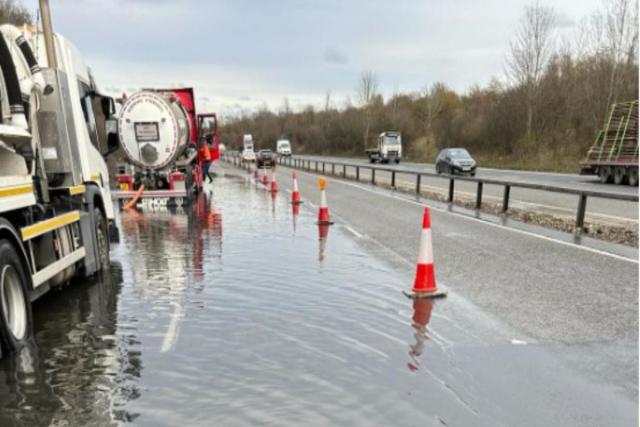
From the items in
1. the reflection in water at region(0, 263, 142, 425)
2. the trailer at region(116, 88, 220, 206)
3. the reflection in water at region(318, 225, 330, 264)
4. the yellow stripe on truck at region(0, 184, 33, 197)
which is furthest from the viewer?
the trailer at region(116, 88, 220, 206)

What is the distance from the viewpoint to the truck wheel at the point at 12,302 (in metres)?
4.73

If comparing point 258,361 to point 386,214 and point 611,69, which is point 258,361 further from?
point 611,69

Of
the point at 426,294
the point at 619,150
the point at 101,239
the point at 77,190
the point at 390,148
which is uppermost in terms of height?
the point at 77,190

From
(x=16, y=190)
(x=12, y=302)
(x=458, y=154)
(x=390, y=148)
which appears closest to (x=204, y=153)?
(x=458, y=154)

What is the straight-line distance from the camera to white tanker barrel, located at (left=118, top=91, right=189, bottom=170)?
1850 centimetres

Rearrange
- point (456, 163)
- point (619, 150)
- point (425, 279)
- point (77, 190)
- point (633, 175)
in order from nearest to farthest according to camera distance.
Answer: point (425, 279), point (77, 190), point (633, 175), point (619, 150), point (456, 163)

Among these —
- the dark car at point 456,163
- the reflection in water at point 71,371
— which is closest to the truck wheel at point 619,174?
the dark car at point 456,163

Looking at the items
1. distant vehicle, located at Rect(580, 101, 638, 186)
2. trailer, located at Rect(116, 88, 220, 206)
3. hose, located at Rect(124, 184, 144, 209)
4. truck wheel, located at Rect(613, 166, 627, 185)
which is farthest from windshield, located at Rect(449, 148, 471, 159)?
hose, located at Rect(124, 184, 144, 209)

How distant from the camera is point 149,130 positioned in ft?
61.4

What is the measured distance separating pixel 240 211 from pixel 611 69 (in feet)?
121

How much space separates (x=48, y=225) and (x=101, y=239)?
8.07ft

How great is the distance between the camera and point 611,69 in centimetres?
4238

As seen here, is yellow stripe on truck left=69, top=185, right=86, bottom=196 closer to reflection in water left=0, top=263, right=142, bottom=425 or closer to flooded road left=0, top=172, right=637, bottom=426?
flooded road left=0, top=172, right=637, bottom=426

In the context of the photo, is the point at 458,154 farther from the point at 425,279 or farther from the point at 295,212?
the point at 425,279
